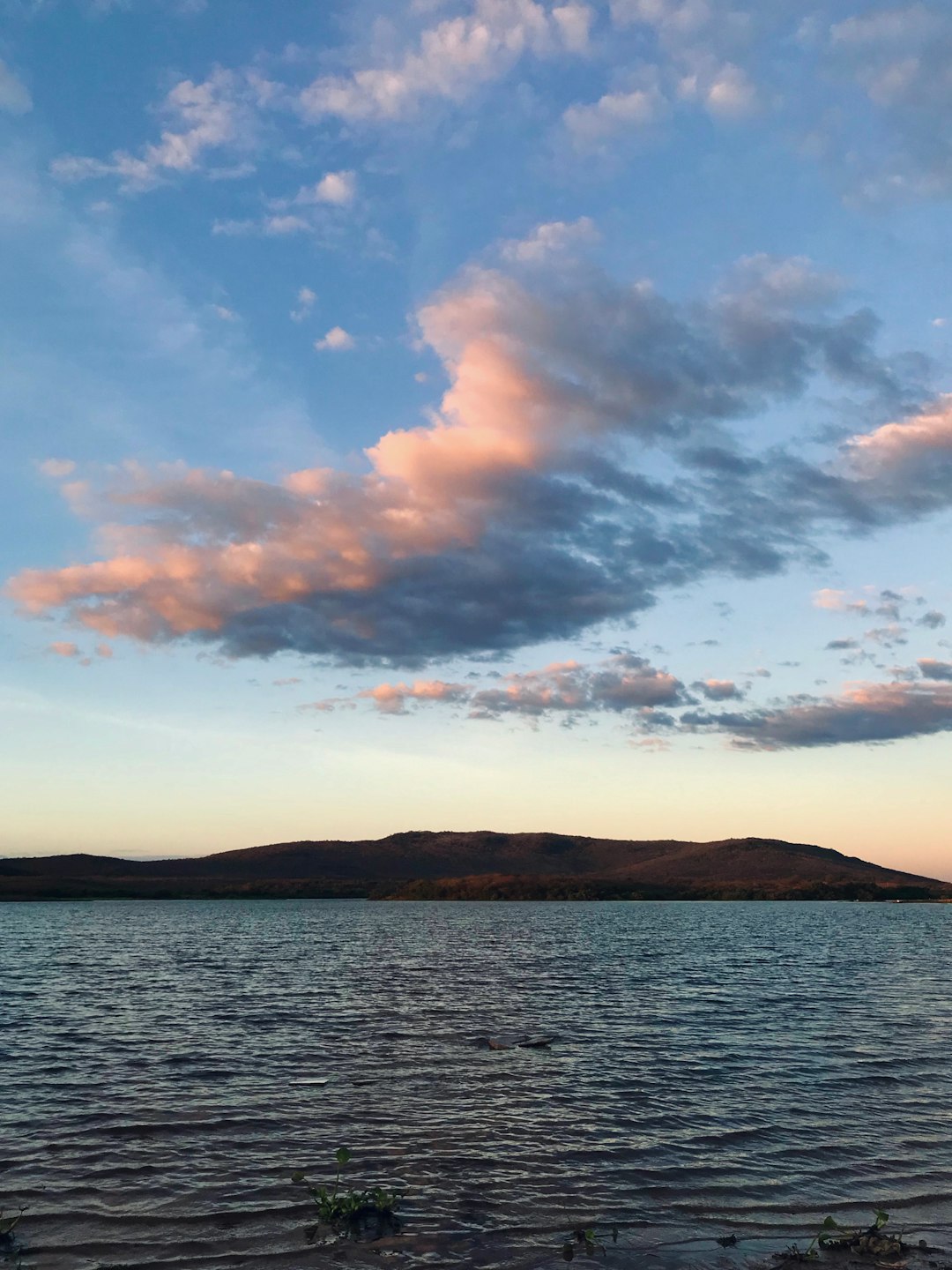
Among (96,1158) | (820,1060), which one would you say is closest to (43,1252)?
(96,1158)

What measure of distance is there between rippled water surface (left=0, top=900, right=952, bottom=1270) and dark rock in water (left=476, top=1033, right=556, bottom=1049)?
2.47ft

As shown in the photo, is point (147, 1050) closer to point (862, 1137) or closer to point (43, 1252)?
point (43, 1252)

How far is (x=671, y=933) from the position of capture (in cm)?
13912

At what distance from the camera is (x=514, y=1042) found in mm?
40969

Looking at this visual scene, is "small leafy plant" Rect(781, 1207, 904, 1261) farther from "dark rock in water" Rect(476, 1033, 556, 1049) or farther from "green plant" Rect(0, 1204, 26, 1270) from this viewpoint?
"dark rock in water" Rect(476, 1033, 556, 1049)

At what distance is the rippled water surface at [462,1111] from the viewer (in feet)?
66.3

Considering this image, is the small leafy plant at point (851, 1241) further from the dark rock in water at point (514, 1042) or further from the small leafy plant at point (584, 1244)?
the dark rock in water at point (514, 1042)

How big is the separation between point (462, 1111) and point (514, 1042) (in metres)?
12.1

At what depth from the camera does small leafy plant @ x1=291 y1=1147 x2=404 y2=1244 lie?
19516 millimetres

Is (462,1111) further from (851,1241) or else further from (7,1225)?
(7,1225)

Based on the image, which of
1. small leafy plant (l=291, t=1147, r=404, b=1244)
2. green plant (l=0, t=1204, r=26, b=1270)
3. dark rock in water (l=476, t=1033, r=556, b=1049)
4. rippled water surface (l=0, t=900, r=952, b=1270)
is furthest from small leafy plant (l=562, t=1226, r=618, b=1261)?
dark rock in water (l=476, t=1033, r=556, b=1049)

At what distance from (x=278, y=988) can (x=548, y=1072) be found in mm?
31401

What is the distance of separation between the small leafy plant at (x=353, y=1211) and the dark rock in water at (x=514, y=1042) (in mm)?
19253

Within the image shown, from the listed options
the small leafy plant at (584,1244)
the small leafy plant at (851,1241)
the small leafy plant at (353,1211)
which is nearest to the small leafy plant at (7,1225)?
the small leafy plant at (353,1211)
